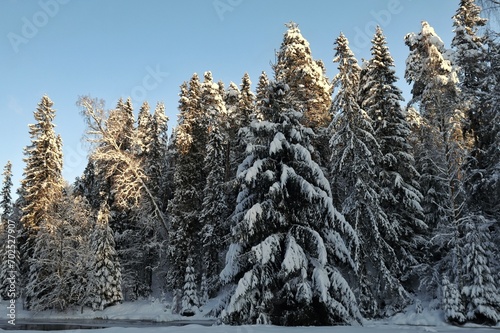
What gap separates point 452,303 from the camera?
21.3 m

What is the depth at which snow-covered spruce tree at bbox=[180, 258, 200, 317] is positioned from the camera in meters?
31.4

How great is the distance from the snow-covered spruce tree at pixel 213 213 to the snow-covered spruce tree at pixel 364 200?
38.9 ft

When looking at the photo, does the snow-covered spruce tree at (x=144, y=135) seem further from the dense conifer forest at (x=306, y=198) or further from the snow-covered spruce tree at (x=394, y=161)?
the snow-covered spruce tree at (x=394, y=161)

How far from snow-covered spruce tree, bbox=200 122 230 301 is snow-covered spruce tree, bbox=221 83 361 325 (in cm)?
1769

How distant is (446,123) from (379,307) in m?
11.7

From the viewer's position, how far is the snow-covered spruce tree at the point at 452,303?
21.0 m

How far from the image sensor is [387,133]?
27016 millimetres

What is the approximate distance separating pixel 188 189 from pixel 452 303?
2155 cm

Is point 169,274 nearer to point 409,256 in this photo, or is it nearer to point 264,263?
point 409,256

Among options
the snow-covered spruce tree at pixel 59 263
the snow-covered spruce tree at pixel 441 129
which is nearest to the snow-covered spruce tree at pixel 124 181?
the snow-covered spruce tree at pixel 59 263

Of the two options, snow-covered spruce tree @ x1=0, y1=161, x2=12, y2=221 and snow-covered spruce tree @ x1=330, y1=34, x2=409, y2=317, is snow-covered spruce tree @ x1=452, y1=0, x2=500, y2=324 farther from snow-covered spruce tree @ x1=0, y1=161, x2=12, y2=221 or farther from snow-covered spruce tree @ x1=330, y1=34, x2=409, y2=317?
snow-covered spruce tree @ x1=0, y1=161, x2=12, y2=221

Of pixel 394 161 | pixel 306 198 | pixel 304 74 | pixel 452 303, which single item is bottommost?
pixel 452 303

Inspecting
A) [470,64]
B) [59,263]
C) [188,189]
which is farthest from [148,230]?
[470,64]

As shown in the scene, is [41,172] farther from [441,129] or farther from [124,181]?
[441,129]
